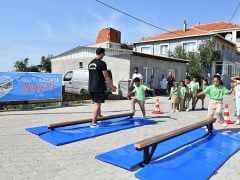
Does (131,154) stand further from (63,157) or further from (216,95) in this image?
(216,95)

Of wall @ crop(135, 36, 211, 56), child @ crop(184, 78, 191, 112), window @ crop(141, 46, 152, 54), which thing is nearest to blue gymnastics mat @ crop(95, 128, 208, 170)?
child @ crop(184, 78, 191, 112)

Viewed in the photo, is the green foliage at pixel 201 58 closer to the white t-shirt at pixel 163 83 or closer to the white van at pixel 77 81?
the white t-shirt at pixel 163 83

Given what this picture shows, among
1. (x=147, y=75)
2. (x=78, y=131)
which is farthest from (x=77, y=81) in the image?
(x=78, y=131)

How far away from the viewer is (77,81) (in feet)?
65.2

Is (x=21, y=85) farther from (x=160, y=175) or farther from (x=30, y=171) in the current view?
(x=160, y=175)

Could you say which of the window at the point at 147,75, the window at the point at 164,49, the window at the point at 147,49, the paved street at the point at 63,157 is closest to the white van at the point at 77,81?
the window at the point at 147,75

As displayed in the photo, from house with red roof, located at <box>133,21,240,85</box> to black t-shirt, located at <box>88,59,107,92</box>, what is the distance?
29773 mm

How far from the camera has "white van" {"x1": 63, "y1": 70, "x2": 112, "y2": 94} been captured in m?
19.3

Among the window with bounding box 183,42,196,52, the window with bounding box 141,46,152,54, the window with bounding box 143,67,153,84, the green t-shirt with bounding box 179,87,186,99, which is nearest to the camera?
the green t-shirt with bounding box 179,87,186,99

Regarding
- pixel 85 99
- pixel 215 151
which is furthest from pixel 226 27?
pixel 215 151

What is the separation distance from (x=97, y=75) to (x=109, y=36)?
1372 inches

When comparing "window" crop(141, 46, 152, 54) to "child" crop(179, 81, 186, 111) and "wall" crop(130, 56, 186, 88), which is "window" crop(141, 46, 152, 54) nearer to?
"wall" crop(130, 56, 186, 88)

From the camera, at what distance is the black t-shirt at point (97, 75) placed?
7.81 metres

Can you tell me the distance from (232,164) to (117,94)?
14717mm
